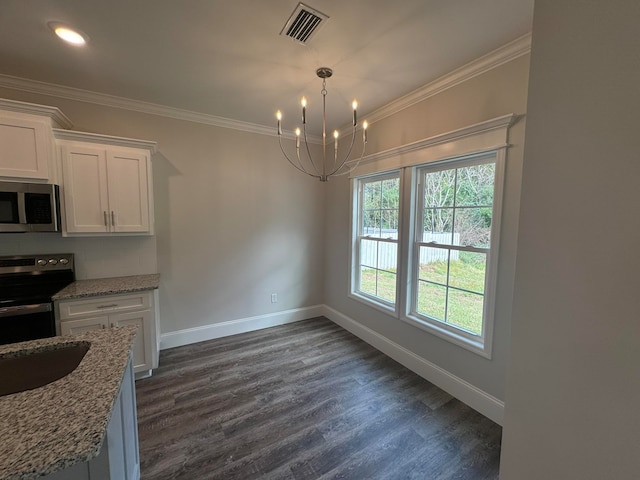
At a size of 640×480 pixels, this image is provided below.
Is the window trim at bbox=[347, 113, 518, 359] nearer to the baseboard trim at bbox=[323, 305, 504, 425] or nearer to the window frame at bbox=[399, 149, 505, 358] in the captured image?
the window frame at bbox=[399, 149, 505, 358]

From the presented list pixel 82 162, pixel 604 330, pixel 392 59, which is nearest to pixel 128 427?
pixel 604 330

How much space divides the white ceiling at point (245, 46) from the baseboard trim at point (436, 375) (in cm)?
262

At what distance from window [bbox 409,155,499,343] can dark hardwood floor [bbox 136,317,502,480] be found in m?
0.71

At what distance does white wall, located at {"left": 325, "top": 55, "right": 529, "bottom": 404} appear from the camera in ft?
6.22

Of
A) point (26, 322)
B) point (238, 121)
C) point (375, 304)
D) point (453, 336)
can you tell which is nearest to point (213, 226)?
point (238, 121)

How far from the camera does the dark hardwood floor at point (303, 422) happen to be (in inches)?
66.0

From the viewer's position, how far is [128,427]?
129 cm

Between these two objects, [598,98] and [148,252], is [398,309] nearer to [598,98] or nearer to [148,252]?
[598,98]

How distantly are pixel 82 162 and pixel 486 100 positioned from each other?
347 centimetres

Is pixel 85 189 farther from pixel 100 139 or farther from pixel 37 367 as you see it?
pixel 37 367

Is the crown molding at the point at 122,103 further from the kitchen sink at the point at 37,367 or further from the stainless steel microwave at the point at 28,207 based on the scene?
the kitchen sink at the point at 37,367

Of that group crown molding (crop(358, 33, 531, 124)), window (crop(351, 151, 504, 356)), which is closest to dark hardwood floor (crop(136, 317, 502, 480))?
window (crop(351, 151, 504, 356))

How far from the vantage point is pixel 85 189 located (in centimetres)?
242

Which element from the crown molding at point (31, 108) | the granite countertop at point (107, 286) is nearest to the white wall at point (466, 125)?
the granite countertop at point (107, 286)
